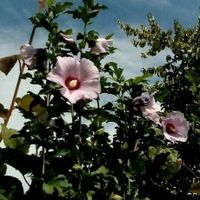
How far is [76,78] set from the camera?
2.71 metres

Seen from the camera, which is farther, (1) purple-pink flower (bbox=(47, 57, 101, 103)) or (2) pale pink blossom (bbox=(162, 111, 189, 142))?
(2) pale pink blossom (bbox=(162, 111, 189, 142))

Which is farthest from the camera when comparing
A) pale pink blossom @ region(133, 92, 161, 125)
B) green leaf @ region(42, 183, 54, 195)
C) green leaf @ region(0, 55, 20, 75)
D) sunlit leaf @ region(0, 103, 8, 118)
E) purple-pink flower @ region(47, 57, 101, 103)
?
sunlit leaf @ region(0, 103, 8, 118)

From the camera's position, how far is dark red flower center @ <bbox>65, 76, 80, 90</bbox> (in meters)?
2.59

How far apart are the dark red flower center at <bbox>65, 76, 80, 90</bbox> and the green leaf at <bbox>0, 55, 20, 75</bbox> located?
39cm

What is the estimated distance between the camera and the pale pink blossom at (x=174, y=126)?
9.37 ft

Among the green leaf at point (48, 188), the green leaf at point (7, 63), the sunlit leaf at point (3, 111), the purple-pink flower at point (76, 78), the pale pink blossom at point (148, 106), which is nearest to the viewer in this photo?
the green leaf at point (48, 188)

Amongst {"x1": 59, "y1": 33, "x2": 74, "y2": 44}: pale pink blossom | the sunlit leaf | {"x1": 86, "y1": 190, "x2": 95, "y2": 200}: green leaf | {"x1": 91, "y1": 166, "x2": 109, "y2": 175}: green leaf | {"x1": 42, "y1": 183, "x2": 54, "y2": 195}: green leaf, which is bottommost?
{"x1": 42, "y1": 183, "x2": 54, "y2": 195}: green leaf

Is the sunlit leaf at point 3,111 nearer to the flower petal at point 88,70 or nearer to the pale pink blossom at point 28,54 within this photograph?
the pale pink blossom at point 28,54

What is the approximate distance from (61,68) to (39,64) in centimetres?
23

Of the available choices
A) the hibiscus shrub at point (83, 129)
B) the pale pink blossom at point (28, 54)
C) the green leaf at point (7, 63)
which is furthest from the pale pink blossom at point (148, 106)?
the green leaf at point (7, 63)

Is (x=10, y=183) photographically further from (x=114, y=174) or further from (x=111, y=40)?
(x=111, y=40)

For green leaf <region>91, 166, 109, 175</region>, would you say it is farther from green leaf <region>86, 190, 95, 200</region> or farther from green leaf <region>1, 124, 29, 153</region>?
green leaf <region>1, 124, 29, 153</region>

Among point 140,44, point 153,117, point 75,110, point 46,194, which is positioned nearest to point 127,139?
point 153,117

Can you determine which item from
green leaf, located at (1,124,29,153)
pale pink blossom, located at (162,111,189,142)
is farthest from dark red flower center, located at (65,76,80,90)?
pale pink blossom, located at (162,111,189,142)
